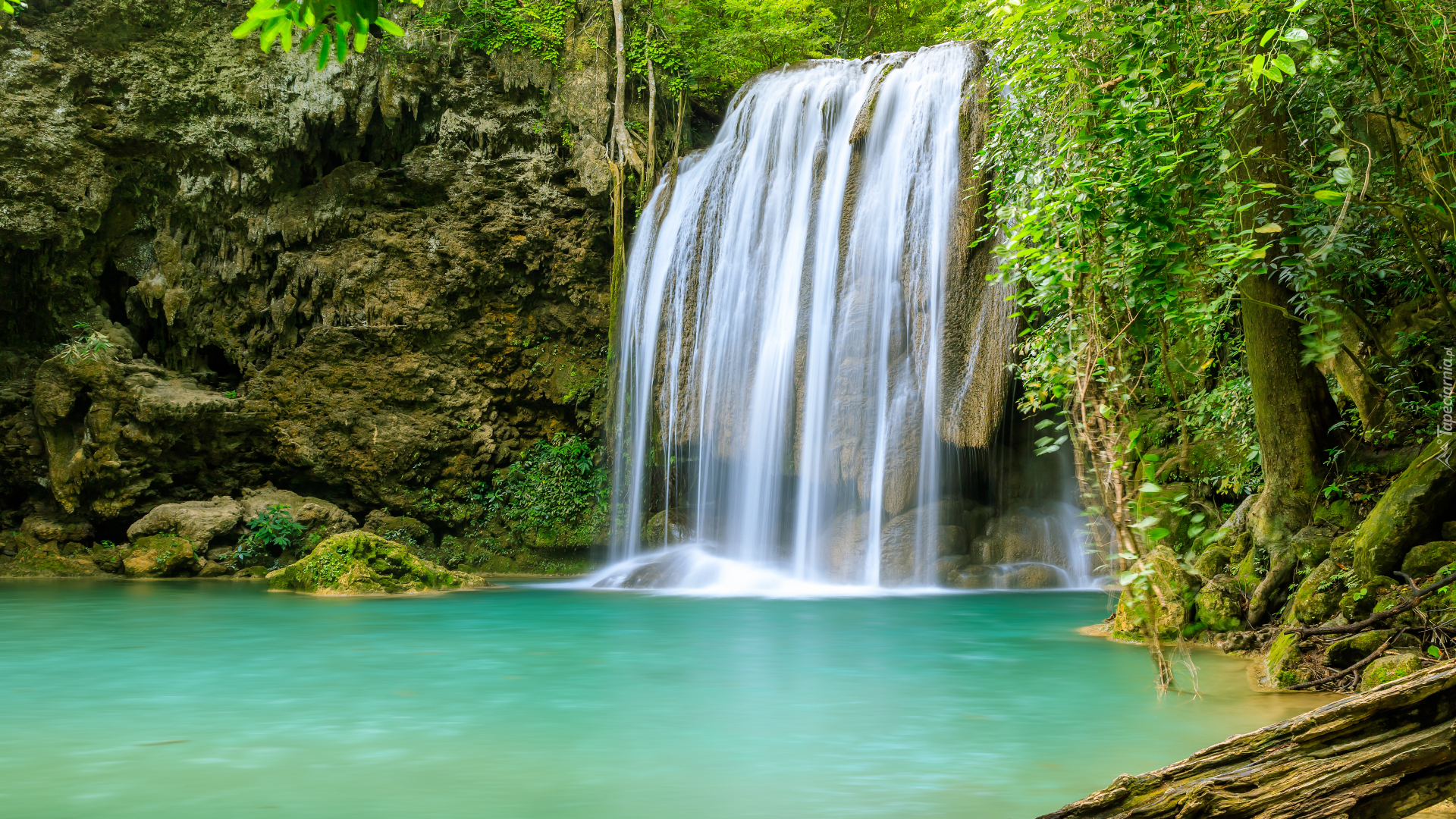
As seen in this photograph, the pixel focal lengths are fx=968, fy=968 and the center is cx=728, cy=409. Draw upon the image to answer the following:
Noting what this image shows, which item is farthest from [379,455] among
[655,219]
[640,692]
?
[640,692]

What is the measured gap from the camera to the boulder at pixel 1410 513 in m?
5.23

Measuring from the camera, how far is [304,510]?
15.0 meters

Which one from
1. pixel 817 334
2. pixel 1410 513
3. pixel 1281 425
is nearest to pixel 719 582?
pixel 817 334

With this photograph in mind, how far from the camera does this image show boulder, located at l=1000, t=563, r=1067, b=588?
12531 mm

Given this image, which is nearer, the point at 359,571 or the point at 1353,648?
the point at 1353,648

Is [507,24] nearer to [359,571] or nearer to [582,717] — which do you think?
[359,571]

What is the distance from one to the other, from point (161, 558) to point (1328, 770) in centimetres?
1506

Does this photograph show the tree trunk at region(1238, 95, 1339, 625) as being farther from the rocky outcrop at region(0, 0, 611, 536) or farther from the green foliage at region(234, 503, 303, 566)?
the green foliage at region(234, 503, 303, 566)

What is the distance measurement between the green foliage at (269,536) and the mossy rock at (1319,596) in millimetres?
13300

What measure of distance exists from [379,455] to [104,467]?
Answer: 385 cm

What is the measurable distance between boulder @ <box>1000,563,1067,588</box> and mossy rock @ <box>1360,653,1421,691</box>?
7.85 metres

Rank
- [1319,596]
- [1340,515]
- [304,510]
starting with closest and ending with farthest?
[1319,596], [1340,515], [304,510]

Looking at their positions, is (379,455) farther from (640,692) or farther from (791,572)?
(640,692)

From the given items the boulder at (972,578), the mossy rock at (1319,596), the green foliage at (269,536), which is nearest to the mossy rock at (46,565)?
the green foliage at (269,536)
